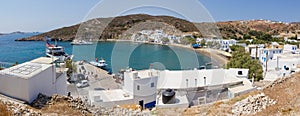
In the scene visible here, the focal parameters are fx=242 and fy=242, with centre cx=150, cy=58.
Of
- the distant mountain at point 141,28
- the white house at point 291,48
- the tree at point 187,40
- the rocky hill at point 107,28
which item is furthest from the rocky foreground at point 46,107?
the tree at point 187,40

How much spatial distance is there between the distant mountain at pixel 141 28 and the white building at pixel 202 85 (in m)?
3.54

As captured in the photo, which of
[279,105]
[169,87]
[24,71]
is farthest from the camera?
[169,87]

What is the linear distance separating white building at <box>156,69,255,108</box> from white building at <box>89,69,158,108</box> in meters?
0.34

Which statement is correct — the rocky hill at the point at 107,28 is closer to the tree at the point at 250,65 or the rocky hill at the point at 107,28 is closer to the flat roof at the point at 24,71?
the tree at the point at 250,65

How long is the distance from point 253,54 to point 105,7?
1951cm

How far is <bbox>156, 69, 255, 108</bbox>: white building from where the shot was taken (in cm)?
766

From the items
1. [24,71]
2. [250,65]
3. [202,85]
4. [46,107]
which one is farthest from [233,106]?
[250,65]

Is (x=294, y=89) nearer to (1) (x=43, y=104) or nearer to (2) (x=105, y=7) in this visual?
(1) (x=43, y=104)

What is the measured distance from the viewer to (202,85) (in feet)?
26.3

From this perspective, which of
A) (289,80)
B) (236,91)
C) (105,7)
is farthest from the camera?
(105,7)

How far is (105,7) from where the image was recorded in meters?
8.47

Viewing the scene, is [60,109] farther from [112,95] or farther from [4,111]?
[112,95]

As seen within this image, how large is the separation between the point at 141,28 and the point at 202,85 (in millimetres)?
7500

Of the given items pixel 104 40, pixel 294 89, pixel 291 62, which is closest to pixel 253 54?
pixel 291 62
